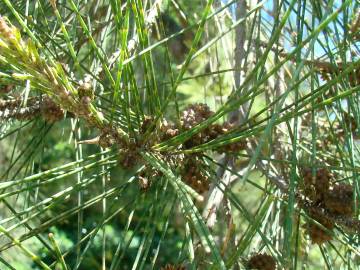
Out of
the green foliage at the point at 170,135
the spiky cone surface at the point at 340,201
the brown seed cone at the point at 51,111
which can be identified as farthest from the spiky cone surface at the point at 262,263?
the brown seed cone at the point at 51,111

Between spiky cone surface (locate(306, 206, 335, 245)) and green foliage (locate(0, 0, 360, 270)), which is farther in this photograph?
spiky cone surface (locate(306, 206, 335, 245))

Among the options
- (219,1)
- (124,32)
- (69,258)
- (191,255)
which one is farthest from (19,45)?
(69,258)

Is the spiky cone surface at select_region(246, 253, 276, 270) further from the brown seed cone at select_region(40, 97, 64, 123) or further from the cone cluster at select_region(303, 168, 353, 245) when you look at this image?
the brown seed cone at select_region(40, 97, 64, 123)

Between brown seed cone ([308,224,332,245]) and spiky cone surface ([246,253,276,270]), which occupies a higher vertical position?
brown seed cone ([308,224,332,245])

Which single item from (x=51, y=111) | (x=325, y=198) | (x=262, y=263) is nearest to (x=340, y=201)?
(x=325, y=198)

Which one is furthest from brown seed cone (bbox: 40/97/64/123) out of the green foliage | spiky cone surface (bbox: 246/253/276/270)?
spiky cone surface (bbox: 246/253/276/270)

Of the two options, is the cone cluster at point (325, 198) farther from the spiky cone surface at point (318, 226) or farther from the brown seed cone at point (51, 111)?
the brown seed cone at point (51, 111)

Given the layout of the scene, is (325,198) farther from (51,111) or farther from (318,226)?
(51,111)

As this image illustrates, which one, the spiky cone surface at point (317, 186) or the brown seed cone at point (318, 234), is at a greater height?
the spiky cone surface at point (317, 186)
